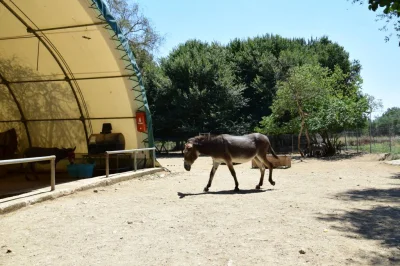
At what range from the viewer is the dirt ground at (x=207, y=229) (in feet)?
14.5

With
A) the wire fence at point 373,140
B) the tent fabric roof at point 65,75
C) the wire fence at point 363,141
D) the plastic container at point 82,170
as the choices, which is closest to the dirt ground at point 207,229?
the plastic container at point 82,170

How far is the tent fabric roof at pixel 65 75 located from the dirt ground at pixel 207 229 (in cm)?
472

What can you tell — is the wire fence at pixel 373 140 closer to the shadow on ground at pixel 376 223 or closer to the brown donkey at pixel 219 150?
the brown donkey at pixel 219 150

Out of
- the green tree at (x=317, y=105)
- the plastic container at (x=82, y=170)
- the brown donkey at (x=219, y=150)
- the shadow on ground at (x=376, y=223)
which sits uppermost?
the green tree at (x=317, y=105)

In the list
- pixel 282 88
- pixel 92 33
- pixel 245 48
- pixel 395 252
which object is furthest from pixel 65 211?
pixel 245 48

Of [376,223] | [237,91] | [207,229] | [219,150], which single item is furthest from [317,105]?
[207,229]

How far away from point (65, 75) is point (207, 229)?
969 centimetres

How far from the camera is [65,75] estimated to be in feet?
44.1

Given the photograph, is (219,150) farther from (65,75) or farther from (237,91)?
(237,91)

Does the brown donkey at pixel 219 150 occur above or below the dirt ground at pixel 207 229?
above

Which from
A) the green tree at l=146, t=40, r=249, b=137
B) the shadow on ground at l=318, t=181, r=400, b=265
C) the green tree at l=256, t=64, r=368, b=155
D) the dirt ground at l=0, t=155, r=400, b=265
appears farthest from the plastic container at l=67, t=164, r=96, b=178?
the green tree at l=146, t=40, r=249, b=137

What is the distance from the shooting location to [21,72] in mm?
13836

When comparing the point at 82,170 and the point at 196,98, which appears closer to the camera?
the point at 82,170

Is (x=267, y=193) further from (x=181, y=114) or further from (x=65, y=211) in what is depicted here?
(x=181, y=114)
